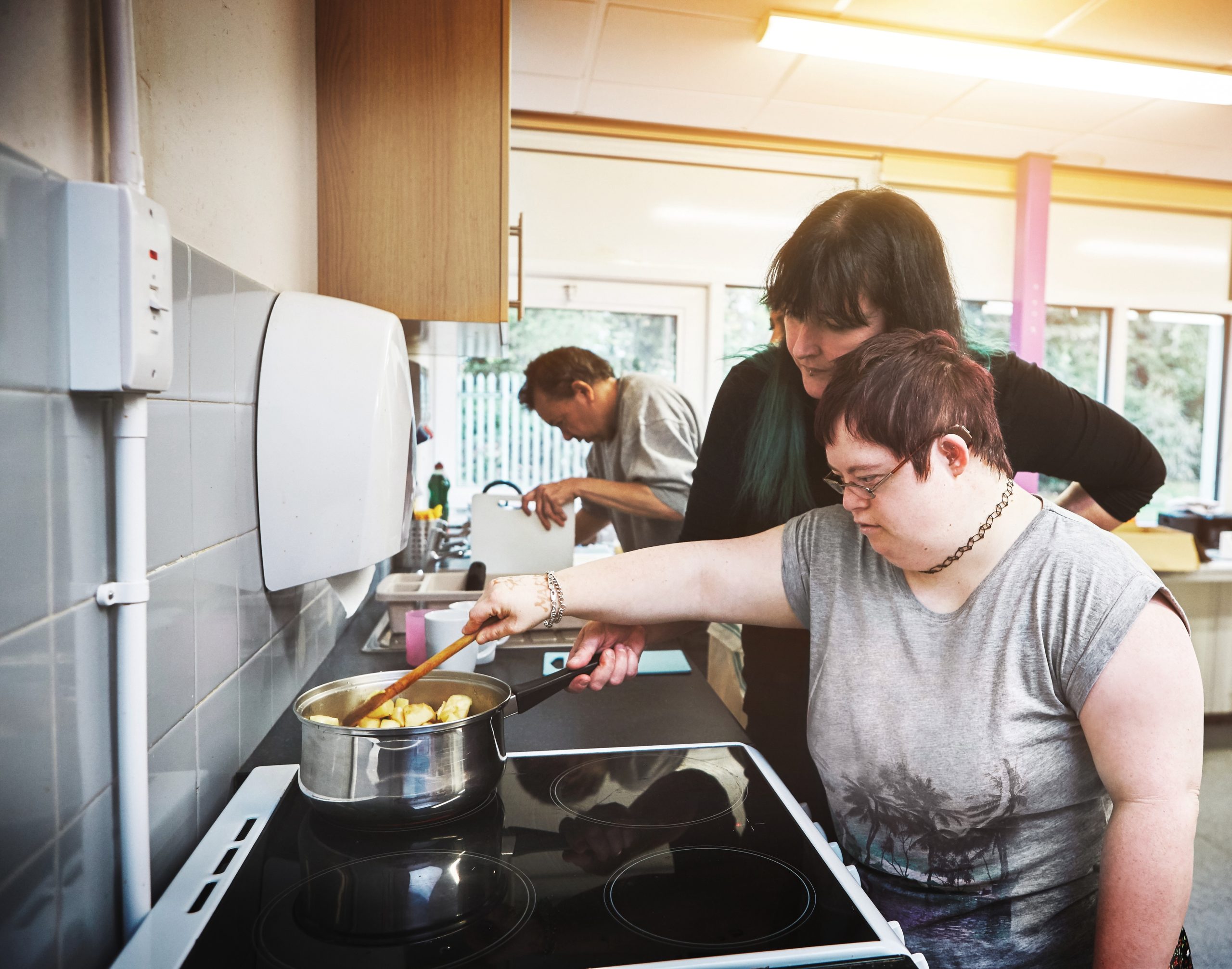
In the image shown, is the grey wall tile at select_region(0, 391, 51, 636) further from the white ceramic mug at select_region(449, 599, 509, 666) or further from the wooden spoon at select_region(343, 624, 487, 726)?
the white ceramic mug at select_region(449, 599, 509, 666)

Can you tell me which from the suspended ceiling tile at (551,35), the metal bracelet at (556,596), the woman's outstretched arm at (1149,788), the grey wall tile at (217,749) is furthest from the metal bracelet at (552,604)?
the suspended ceiling tile at (551,35)

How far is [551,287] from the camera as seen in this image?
145 inches

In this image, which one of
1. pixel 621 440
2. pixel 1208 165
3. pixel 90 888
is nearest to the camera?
pixel 90 888

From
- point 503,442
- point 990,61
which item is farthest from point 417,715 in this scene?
point 990,61

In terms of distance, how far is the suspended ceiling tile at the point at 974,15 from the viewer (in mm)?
2613

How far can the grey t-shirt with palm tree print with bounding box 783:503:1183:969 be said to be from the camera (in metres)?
0.89

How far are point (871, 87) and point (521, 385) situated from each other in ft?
6.46

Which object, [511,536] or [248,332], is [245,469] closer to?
[248,332]

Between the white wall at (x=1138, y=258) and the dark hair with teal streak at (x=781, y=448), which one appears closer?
the dark hair with teal streak at (x=781, y=448)

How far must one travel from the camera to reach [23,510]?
1.93 ft

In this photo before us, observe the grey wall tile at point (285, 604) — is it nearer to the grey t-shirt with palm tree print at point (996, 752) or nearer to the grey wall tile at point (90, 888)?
the grey wall tile at point (90, 888)

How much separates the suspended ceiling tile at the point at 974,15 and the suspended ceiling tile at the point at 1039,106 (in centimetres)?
32

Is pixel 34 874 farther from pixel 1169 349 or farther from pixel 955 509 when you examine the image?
pixel 1169 349

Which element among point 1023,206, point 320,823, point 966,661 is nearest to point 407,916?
point 320,823
